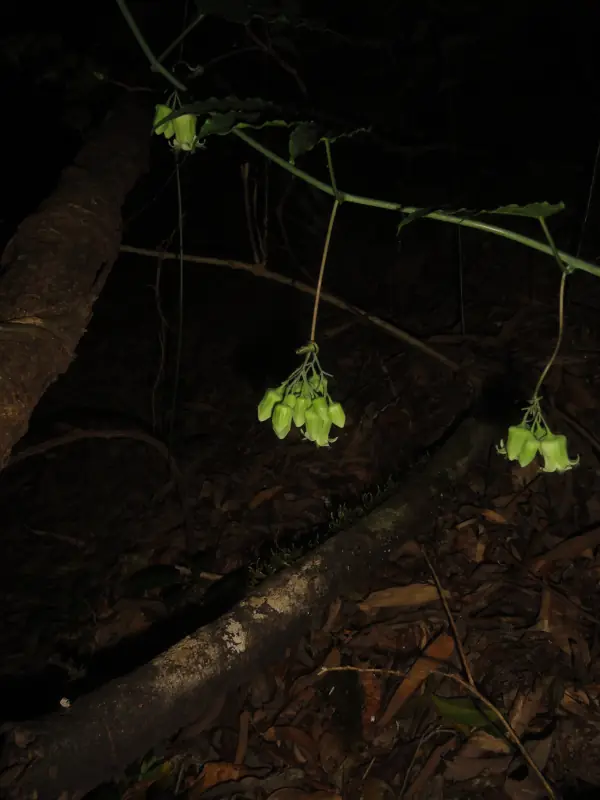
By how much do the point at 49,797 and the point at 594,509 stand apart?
6.35ft

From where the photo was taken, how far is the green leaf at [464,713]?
1.95 meters

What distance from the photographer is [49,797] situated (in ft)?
5.45

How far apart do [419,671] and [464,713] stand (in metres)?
0.19

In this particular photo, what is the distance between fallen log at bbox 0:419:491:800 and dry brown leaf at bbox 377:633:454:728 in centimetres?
33

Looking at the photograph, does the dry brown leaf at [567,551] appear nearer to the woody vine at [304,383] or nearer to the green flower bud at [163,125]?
the woody vine at [304,383]

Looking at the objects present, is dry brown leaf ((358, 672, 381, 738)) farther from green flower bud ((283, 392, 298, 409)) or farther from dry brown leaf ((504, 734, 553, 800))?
green flower bud ((283, 392, 298, 409))

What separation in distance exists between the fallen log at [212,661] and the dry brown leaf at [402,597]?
0.08 metres

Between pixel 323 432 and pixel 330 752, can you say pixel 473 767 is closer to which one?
pixel 330 752

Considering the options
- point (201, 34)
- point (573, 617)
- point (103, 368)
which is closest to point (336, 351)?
point (103, 368)

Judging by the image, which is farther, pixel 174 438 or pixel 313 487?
pixel 174 438

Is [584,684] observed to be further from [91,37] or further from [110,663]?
[91,37]

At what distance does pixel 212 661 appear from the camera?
2.03 meters

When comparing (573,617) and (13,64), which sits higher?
(13,64)

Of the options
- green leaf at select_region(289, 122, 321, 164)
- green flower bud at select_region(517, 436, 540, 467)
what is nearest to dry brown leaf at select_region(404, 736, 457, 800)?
green flower bud at select_region(517, 436, 540, 467)
